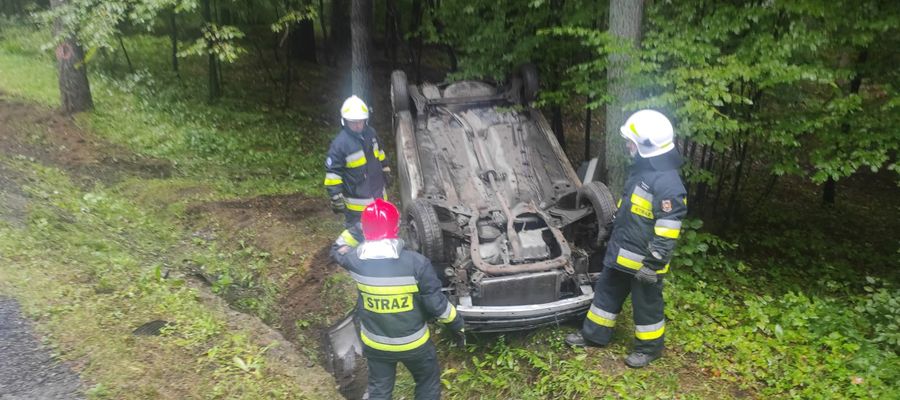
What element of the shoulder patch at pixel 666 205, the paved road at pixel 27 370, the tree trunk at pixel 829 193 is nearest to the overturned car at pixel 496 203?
the shoulder patch at pixel 666 205

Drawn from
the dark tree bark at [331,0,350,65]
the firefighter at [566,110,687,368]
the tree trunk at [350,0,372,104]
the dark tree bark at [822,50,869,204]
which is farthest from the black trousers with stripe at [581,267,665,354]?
the dark tree bark at [331,0,350,65]

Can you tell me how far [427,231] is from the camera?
482cm

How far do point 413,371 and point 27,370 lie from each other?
2641 mm

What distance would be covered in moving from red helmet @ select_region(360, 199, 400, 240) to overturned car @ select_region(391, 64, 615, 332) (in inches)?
49.1

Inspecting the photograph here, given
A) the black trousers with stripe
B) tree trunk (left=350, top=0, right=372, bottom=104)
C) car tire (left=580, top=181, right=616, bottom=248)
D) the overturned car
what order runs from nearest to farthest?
the black trousers with stripe
the overturned car
car tire (left=580, top=181, right=616, bottom=248)
tree trunk (left=350, top=0, right=372, bottom=104)

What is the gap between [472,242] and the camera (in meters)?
4.95

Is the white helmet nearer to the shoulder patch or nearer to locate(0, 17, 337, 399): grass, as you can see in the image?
the shoulder patch

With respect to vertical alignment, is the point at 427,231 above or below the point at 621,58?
below

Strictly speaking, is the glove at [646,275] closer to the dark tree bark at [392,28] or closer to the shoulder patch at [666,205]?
the shoulder patch at [666,205]

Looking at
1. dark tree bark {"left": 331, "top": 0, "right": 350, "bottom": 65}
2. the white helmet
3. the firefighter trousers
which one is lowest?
the firefighter trousers

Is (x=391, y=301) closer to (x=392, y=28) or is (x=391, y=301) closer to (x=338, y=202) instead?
(x=338, y=202)

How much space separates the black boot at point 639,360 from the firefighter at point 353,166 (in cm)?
270

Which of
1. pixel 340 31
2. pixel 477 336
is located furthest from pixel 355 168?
pixel 340 31

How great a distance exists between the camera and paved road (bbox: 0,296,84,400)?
3826mm
